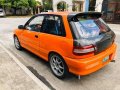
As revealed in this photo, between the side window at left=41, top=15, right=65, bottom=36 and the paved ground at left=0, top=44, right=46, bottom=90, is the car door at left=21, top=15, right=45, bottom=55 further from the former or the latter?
the paved ground at left=0, top=44, right=46, bottom=90

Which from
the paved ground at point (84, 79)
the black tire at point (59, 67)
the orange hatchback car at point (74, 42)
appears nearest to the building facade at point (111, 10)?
the paved ground at point (84, 79)

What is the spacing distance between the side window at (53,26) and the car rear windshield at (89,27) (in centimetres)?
39

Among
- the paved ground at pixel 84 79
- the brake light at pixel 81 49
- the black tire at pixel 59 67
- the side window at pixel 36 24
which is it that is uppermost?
the side window at pixel 36 24

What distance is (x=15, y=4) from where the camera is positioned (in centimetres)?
2833

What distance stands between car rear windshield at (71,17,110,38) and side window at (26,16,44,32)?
1321 mm

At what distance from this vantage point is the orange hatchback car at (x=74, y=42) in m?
3.46

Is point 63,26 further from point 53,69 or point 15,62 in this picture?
point 15,62

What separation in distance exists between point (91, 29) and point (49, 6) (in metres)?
36.8

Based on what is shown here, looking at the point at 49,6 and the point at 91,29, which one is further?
the point at 49,6

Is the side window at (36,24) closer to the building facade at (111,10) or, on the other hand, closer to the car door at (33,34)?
the car door at (33,34)

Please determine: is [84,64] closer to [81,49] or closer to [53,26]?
[81,49]

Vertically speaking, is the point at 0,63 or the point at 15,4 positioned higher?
the point at 15,4

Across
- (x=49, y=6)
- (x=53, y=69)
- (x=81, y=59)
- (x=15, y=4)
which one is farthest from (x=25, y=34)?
(x=49, y=6)

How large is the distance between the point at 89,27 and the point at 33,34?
182 cm
